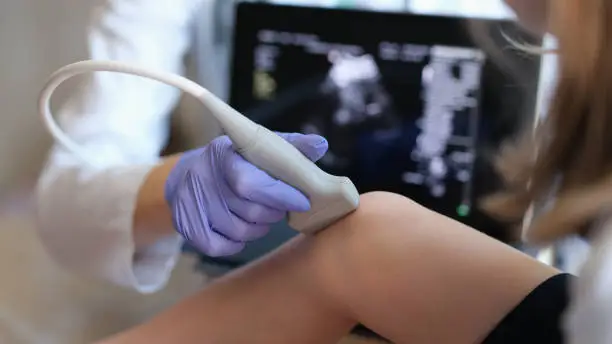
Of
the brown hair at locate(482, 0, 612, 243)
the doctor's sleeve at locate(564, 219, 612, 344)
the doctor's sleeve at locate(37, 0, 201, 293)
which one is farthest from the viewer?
the doctor's sleeve at locate(37, 0, 201, 293)

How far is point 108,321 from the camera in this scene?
1060mm

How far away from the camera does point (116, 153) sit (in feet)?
3.09

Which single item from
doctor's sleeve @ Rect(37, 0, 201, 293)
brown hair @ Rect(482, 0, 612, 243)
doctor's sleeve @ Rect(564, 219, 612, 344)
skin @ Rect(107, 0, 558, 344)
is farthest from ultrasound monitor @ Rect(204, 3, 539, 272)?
doctor's sleeve @ Rect(564, 219, 612, 344)

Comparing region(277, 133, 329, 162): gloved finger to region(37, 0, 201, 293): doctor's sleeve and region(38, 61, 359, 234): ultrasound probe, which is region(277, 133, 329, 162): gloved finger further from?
region(37, 0, 201, 293): doctor's sleeve

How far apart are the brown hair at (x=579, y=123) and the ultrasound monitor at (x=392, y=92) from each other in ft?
1.54

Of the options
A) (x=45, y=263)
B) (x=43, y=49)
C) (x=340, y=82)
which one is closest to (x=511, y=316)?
(x=340, y=82)

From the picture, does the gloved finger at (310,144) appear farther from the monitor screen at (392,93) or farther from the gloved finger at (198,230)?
the monitor screen at (392,93)

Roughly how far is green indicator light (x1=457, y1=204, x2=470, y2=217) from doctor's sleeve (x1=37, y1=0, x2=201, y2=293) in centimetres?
38

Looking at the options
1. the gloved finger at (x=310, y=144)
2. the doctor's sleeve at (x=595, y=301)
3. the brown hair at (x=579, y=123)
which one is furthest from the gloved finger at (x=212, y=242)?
the doctor's sleeve at (x=595, y=301)

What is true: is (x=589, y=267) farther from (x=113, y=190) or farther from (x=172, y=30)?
(x=172, y=30)

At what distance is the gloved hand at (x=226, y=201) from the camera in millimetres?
610

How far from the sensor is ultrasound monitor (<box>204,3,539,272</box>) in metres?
1.00

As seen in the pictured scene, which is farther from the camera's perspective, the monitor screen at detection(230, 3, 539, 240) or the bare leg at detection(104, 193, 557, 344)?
the monitor screen at detection(230, 3, 539, 240)

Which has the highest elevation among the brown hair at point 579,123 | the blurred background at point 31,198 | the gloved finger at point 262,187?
the brown hair at point 579,123
